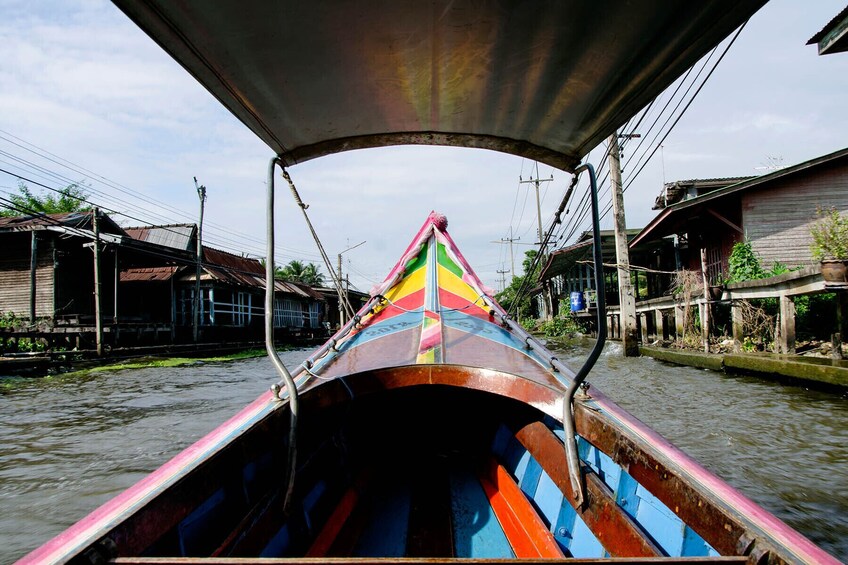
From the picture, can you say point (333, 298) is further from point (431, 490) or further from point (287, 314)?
point (431, 490)

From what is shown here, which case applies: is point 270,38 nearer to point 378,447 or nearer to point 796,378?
point 378,447

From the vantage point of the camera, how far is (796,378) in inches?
277

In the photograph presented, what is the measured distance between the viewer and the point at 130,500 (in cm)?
132

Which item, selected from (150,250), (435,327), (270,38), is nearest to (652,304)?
(435,327)

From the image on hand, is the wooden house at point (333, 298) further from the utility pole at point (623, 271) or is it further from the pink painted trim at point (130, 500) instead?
the pink painted trim at point (130, 500)

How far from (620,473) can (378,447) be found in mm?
1908

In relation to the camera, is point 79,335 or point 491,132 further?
point 79,335

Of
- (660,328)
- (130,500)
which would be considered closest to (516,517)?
(130,500)

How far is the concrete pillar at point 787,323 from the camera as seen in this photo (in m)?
7.86

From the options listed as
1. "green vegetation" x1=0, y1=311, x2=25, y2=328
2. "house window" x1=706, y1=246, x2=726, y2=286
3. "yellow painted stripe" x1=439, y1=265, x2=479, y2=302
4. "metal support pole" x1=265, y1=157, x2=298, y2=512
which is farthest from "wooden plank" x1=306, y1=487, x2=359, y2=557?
"green vegetation" x1=0, y1=311, x2=25, y2=328

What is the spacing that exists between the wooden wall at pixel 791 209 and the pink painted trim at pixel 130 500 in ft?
43.9

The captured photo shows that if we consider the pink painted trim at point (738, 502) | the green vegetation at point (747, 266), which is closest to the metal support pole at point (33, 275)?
the pink painted trim at point (738, 502)

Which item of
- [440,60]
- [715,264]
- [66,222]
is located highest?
[66,222]

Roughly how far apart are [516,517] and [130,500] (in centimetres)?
185
